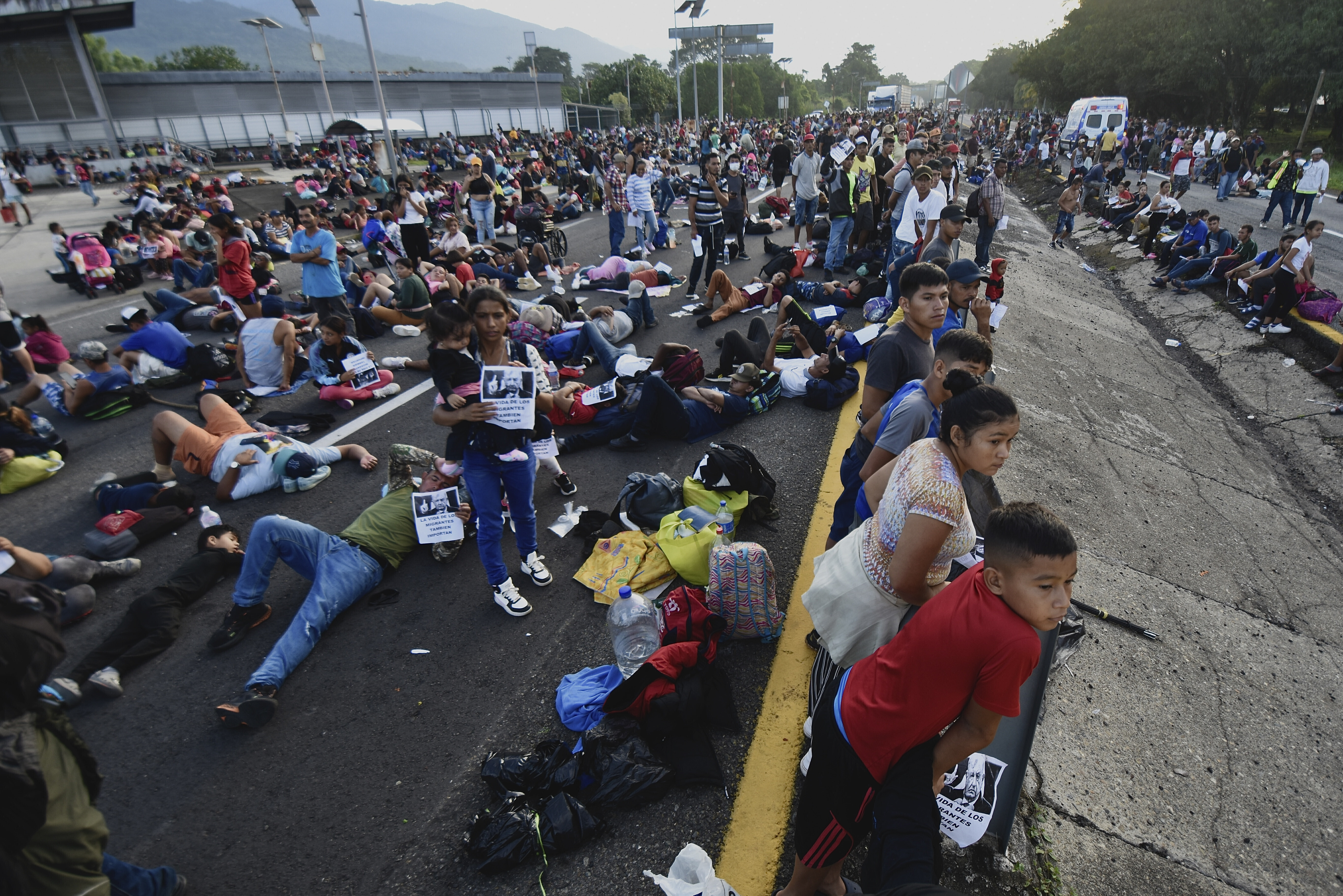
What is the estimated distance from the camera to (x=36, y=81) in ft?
129

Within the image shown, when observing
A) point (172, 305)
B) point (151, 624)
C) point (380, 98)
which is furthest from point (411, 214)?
point (380, 98)

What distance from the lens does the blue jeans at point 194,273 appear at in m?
12.0

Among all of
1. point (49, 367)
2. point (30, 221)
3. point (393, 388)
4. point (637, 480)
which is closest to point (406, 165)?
point (30, 221)

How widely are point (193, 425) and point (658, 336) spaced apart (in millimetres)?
5722

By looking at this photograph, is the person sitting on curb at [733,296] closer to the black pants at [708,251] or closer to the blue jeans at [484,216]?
the black pants at [708,251]

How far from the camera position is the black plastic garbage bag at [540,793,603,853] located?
8.83ft

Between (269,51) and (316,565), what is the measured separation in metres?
54.8

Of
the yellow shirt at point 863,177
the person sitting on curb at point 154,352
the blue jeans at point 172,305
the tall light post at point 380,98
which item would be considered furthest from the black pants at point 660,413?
the tall light post at point 380,98

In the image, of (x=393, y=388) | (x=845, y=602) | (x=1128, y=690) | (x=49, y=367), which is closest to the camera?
(x=845, y=602)

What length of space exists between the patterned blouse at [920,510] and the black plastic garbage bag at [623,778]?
1362 millimetres

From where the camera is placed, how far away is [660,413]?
6168 millimetres

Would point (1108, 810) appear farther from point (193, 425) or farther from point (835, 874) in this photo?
point (193, 425)

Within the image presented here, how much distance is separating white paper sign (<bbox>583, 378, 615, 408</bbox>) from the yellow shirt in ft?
24.9

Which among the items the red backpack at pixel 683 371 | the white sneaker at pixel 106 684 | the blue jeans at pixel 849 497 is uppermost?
the blue jeans at pixel 849 497
